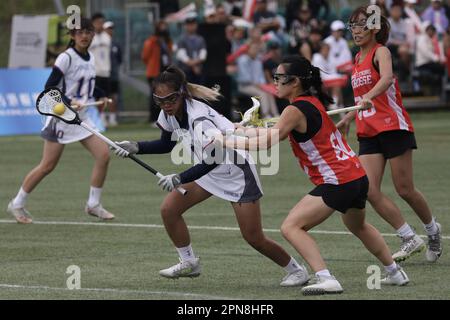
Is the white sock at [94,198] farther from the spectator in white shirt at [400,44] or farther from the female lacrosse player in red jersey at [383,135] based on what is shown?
the spectator in white shirt at [400,44]

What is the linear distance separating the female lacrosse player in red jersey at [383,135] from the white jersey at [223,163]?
63.1 inches

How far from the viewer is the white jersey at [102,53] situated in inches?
1133

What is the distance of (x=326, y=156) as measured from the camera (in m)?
9.78

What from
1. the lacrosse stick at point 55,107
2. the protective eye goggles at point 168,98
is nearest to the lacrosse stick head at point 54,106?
the lacrosse stick at point 55,107

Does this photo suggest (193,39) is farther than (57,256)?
Yes

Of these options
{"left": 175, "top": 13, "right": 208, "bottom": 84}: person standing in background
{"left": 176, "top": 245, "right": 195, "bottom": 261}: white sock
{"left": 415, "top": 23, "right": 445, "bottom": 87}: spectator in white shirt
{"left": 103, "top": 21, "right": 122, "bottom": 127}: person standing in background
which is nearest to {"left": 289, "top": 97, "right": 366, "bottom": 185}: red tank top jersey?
{"left": 176, "top": 245, "right": 195, "bottom": 261}: white sock

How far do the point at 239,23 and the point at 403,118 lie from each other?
1991 cm

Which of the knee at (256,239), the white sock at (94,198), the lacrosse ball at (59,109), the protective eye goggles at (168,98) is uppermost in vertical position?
the protective eye goggles at (168,98)

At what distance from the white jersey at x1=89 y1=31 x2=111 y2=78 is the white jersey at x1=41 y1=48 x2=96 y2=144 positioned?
45.0 ft

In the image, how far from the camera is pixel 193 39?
29453mm

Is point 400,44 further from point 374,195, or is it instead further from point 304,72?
point 304,72
